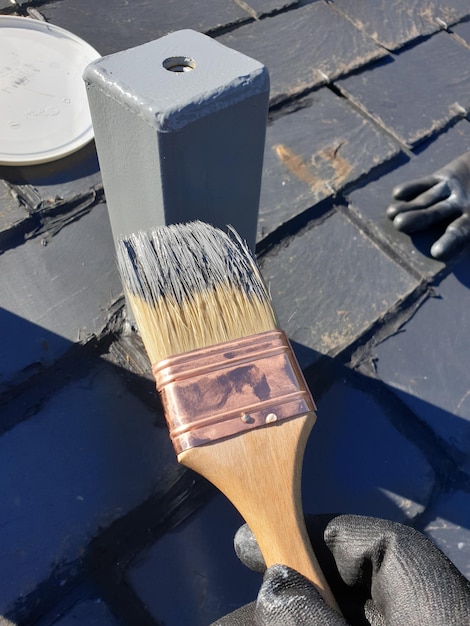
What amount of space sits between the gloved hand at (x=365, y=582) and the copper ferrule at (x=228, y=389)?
251 mm

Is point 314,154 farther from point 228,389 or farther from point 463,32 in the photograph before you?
point 228,389

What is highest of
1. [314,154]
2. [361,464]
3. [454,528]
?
[314,154]

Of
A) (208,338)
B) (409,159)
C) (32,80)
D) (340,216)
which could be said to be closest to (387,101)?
(409,159)

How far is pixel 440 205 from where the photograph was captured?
195 centimetres

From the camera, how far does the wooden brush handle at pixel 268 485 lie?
957mm

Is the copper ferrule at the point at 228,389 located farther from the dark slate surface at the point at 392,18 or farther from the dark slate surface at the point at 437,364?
the dark slate surface at the point at 392,18

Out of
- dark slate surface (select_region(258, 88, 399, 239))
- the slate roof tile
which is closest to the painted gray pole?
dark slate surface (select_region(258, 88, 399, 239))

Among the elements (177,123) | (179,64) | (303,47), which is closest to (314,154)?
(303,47)

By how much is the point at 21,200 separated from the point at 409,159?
4.46 feet

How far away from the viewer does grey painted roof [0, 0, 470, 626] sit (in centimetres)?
127

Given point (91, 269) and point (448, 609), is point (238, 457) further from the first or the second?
point (91, 269)

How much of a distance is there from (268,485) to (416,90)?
1.88 meters

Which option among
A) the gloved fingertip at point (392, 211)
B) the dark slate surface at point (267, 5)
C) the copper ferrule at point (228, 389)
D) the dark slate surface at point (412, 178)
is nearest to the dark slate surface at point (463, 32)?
the dark slate surface at point (412, 178)

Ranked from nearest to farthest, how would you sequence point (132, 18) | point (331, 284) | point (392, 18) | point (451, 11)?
point (331, 284)
point (132, 18)
point (392, 18)
point (451, 11)
